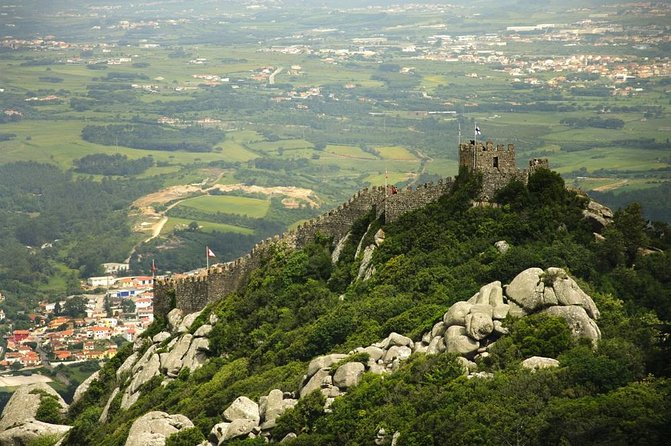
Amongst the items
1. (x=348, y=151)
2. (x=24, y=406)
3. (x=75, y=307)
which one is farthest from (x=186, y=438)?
(x=348, y=151)

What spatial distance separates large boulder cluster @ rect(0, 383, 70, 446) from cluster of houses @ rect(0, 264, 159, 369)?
44.8m

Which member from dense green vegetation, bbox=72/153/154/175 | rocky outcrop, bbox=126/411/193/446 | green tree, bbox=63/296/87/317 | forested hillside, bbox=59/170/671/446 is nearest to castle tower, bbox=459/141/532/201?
forested hillside, bbox=59/170/671/446

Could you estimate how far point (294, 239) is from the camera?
60750mm

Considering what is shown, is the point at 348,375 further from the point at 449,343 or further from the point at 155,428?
the point at 155,428

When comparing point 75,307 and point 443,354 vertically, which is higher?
point 443,354

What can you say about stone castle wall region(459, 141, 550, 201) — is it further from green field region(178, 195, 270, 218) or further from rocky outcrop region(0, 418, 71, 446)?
green field region(178, 195, 270, 218)

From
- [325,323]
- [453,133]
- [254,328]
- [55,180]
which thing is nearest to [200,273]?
[254,328]

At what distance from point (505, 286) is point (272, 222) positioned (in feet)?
356

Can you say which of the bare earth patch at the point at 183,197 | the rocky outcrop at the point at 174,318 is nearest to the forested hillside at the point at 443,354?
the rocky outcrop at the point at 174,318

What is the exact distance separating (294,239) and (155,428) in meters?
15.0

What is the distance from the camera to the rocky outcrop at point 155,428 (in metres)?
46.7

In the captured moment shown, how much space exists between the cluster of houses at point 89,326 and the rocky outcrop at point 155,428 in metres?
61.8

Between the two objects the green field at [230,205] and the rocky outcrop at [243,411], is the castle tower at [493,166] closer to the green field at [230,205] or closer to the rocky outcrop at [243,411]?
the rocky outcrop at [243,411]

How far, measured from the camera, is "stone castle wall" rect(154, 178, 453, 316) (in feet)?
185
